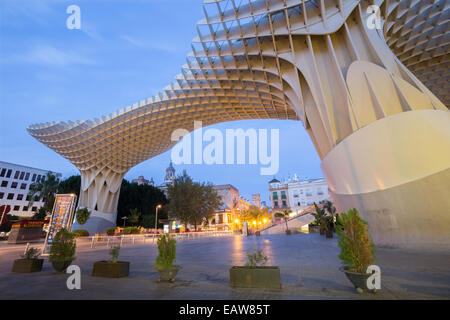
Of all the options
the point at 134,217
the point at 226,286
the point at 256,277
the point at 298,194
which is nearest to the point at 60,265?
the point at 226,286

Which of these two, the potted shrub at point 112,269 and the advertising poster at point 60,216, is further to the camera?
the advertising poster at point 60,216

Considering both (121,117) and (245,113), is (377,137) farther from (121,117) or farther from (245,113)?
(121,117)

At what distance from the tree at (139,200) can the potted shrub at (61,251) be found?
44.9 m

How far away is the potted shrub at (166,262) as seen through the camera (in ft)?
19.0

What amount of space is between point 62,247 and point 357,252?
375 inches

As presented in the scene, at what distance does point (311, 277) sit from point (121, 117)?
34174 mm

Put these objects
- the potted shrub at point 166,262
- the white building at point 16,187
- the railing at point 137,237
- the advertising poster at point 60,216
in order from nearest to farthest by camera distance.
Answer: the potted shrub at point 166,262 < the advertising poster at point 60,216 < the railing at point 137,237 < the white building at point 16,187

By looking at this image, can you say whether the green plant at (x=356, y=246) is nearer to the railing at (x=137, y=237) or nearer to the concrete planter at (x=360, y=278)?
the concrete planter at (x=360, y=278)

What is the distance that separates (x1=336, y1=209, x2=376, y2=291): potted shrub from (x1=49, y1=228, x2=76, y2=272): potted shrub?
9054 mm

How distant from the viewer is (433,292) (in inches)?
172

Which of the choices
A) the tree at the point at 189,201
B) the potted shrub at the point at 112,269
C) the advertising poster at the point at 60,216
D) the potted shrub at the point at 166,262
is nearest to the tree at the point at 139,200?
the tree at the point at 189,201

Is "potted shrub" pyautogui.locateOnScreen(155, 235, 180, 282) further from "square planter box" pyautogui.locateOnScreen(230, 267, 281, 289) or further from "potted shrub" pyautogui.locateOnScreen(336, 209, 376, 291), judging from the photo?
"potted shrub" pyautogui.locateOnScreen(336, 209, 376, 291)

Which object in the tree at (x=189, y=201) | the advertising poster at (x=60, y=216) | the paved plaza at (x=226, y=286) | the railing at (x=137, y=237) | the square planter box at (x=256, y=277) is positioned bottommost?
the railing at (x=137, y=237)
